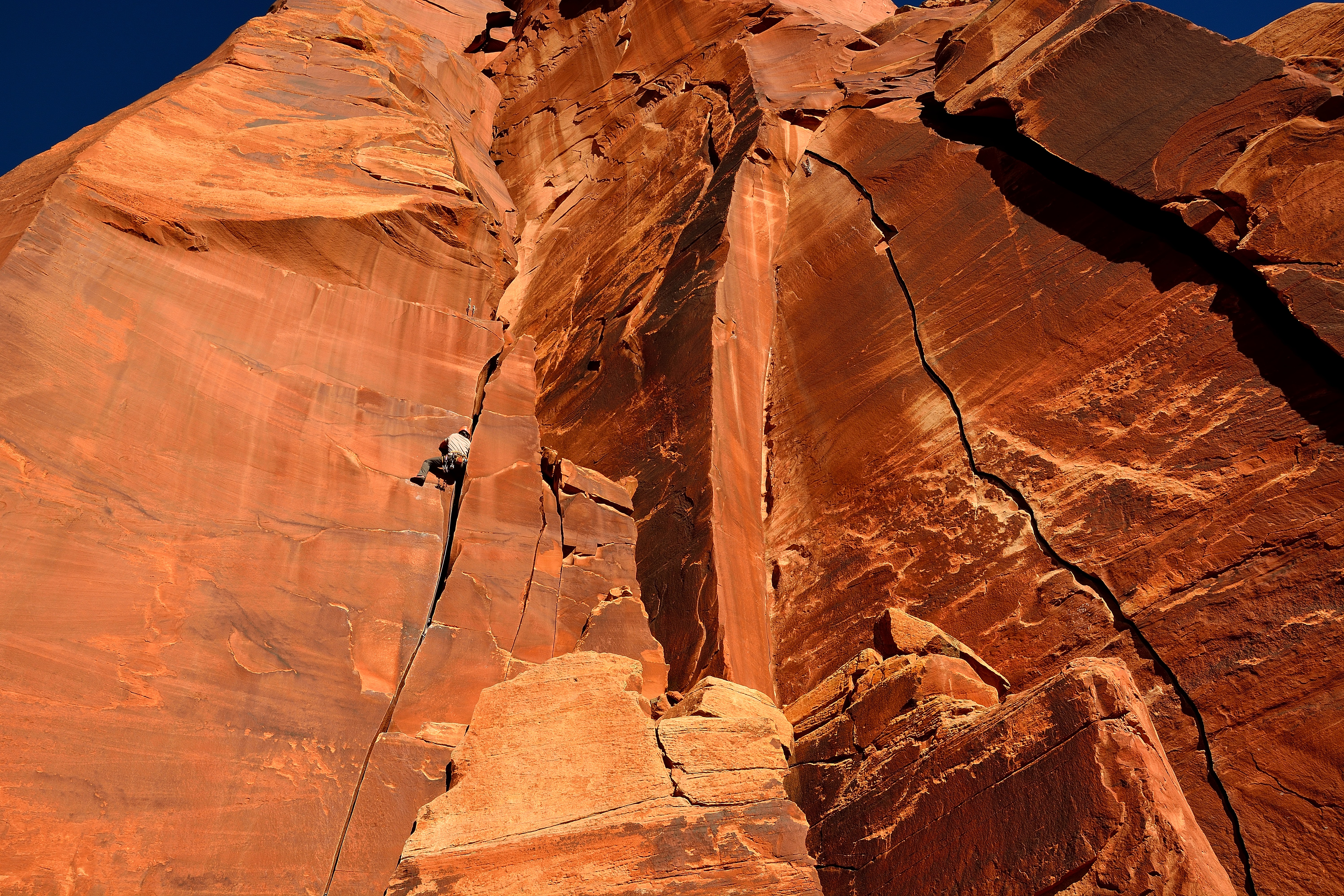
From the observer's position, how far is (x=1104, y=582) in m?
6.12

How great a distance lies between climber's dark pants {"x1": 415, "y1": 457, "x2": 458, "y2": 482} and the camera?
7.85 meters

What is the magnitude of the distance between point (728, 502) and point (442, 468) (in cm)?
230

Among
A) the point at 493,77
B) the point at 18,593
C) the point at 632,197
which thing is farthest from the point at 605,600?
the point at 493,77

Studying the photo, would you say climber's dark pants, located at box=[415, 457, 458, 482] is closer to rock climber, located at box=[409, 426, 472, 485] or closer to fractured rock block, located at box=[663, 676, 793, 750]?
rock climber, located at box=[409, 426, 472, 485]

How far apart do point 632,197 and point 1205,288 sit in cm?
710

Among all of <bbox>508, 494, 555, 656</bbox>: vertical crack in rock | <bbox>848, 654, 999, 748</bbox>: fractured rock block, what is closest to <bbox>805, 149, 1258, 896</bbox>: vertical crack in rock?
<bbox>848, 654, 999, 748</bbox>: fractured rock block

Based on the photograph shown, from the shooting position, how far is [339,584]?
22.2 ft

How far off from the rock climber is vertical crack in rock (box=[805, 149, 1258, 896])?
148 inches

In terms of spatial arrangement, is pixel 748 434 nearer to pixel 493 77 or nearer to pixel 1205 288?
pixel 1205 288

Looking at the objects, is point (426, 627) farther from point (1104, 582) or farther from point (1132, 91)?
point (1132, 91)

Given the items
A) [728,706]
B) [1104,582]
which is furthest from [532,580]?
[1104,582]

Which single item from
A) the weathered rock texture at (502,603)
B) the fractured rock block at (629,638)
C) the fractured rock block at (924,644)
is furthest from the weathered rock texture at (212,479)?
the fractured rock block at (924,644)

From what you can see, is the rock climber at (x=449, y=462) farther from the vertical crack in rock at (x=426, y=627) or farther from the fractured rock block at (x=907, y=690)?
the fractured rock block at (x=907, y=690)

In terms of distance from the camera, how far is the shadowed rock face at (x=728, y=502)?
16.9ft
